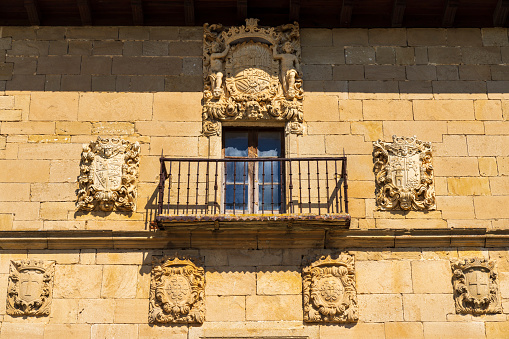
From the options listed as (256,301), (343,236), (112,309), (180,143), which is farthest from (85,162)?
(343,236)

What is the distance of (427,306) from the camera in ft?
29.8

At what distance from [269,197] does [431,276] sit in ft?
7.51

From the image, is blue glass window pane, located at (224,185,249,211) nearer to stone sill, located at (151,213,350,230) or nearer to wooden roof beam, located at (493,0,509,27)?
stone sill, located at (151,213,350,230)

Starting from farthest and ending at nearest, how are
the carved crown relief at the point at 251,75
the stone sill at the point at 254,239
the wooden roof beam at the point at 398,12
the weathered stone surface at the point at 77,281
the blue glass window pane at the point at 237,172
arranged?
1. the wooden roof beam at the point at 398,12
2. the carved crown relief at the point at 251,75
3. the blue glass window pane at the point at 237,172
4. the stone sill at the point at 254,239
5. the weathered stone surface at the point at 77,281

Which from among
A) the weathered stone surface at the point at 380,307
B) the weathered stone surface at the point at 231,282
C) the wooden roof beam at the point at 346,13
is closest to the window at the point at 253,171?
the weathered stone surface at the point at 231,282

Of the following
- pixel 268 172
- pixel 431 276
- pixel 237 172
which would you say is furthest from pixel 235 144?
pixel 431 276

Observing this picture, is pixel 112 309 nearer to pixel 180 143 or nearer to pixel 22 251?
pixel 22 251

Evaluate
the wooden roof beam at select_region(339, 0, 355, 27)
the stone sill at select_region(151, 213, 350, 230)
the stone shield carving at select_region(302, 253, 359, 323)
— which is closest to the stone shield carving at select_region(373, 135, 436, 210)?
the stone sill at select_region(151, 213, 350, 230)

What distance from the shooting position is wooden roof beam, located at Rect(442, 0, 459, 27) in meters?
10.4

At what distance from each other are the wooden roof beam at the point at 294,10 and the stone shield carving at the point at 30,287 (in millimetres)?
4675

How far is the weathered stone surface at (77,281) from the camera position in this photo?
→ 9.13m

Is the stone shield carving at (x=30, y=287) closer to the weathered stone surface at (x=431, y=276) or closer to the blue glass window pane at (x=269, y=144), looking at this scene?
the blue glass window pane at (x=269, y=144)

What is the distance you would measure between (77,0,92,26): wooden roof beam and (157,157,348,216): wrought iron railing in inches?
96.2

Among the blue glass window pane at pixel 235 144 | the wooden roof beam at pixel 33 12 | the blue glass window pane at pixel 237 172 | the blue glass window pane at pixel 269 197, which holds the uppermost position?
the wooden roof beam at pixel 33 12
